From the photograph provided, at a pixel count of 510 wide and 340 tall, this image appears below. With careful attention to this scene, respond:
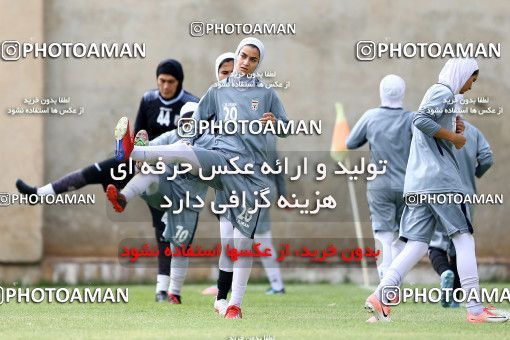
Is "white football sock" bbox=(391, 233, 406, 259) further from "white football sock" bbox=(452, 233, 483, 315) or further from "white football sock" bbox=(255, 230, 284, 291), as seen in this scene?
"white football sock" bbox=(255, 230, 284, 291)

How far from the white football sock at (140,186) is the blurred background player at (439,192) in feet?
7.40

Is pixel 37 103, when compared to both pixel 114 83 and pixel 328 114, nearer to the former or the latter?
pixel 114 83

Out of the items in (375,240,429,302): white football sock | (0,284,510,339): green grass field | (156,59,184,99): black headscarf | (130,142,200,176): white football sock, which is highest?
(156,59,184,99): black headscarf

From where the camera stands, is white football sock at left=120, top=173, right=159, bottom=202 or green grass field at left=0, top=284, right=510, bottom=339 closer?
green grass field at left=0, top=284, right=510, bottom=339

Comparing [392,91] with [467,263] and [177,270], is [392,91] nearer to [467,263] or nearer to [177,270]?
[177,270]

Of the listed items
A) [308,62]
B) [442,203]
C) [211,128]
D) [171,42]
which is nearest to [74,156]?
[171,42]

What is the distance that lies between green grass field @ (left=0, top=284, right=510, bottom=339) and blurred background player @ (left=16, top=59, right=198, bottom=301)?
40 cm

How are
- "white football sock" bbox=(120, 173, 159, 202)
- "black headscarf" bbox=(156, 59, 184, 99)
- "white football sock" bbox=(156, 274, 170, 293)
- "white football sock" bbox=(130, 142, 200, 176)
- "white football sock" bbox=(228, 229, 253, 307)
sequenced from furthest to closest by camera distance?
"black headscarf" bbox=(156, 59, 184, 99) < "white football sock" bbox=(156, 274, 170, 293) < "white football sock" bbox=(120, 173, 159, 202) < "white football sock" bbox=(228, 229, 253, 307) < "white football sock" bbox=(130, 142, 200, 176)

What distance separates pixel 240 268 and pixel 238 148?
2.67 ft

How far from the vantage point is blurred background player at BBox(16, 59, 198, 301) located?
38.0 ft

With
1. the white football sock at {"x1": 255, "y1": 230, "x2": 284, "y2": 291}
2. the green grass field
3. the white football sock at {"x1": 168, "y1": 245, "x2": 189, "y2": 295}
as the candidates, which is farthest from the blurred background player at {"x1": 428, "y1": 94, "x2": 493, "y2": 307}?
the white football sock at {"x1": 255, "y1": 230, "x2": 284, "y2": 291}

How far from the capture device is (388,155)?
11.1 meters

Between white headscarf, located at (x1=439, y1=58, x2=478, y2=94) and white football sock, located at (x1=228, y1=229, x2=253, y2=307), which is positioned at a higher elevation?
white headscarf, located at (x1=439, y1=58, x2=478, y2=94)

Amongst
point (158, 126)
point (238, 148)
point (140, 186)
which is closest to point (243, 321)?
point (238, 148)
